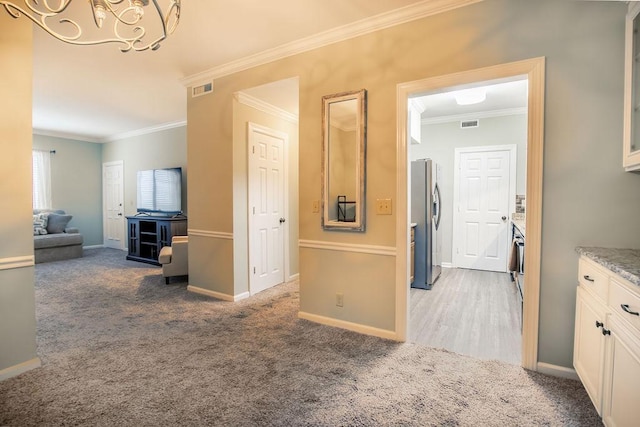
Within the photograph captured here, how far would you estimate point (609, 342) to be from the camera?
1490 millimetres

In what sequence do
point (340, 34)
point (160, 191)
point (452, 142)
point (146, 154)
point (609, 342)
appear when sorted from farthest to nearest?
point (146, 154) < point (160, 191) < point (452, 142) < point (340, 34) < point (609, 342)

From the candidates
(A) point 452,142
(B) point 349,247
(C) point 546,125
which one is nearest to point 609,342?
(C) point 546,125

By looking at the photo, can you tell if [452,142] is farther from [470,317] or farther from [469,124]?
[470,317]

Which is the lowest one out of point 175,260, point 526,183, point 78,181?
point 175,260

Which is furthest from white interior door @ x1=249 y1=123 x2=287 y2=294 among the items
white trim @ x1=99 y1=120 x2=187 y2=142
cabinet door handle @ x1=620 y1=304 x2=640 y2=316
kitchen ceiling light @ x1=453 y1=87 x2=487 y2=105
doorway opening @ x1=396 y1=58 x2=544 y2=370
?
cabinet door handle @ x1=620 y1=304 x2=640 y2=316

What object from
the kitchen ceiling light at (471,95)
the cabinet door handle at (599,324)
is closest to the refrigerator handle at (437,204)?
the kitchen ceiling light at (471,95)

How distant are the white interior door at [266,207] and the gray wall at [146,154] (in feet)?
8.90

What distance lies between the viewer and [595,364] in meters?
1.63

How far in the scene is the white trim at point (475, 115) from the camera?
4918 mm

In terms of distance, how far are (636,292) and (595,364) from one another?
0.62 meters

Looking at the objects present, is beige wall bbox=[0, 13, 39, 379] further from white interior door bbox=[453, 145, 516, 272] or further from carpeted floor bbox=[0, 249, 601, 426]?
white interior door bbox=[453, 145, 516, 272]

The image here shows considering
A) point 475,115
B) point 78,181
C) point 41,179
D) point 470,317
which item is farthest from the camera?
point 78,181

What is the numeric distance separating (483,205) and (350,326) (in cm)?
365

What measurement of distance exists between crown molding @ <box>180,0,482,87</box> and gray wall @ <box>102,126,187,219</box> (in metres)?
2.87
